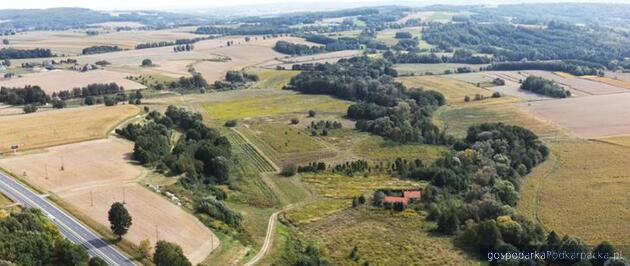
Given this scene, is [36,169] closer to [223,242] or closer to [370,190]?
[223,242]

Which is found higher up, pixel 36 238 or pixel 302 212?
pixel 36 238

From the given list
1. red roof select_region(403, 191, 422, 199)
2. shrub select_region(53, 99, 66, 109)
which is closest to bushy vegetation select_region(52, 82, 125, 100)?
shrub select_region(53, 99, 66, 109)

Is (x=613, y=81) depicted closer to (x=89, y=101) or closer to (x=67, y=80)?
(x=89, y=101)

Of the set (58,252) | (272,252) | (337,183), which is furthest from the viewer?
(337,183)

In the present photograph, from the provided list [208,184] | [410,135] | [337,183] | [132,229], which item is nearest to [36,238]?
[132,229]

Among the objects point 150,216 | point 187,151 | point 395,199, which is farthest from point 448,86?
point 150,216

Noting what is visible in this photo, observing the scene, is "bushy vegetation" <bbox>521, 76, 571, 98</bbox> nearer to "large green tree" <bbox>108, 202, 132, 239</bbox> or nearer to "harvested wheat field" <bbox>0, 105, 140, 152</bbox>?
"harvested wheat field" <bbox>0, 105, 140, 152</bbox>
